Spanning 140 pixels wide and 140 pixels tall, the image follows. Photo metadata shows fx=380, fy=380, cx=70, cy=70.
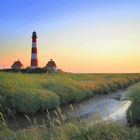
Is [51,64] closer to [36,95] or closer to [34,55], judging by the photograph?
Result: [34,55]

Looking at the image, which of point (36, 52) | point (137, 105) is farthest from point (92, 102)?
point (36, 52)

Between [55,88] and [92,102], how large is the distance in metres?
2.69

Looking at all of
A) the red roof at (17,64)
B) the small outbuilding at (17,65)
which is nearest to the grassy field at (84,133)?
the small outbuilding at (17,65)

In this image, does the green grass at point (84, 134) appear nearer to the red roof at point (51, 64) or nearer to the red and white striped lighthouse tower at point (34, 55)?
the red and white striped lighthouse tower at point (34, 55)

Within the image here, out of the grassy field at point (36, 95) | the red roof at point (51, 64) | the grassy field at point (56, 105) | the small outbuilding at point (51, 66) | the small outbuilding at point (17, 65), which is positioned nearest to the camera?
the grassy field at point (56, 105)

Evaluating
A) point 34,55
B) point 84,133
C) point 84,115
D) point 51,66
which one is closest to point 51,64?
point 51,66

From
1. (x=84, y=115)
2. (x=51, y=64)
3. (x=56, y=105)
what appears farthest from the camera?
(x=51, y=64)

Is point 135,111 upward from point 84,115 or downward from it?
upward

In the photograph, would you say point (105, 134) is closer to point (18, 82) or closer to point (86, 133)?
point (86, 133)

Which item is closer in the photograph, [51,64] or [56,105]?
[56,105]

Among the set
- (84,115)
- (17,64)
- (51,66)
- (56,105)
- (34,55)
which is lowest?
(84,115)

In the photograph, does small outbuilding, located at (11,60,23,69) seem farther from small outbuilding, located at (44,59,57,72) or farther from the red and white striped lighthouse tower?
the red and white striped lighthouse tower

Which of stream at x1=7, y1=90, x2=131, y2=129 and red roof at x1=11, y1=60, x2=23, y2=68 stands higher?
red roof at x1=11, y1=60, x2=23, y2=68

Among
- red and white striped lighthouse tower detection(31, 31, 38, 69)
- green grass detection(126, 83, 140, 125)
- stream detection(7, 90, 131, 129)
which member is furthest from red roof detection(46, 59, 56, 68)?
green grass detection(126, 83, 140, 125)
